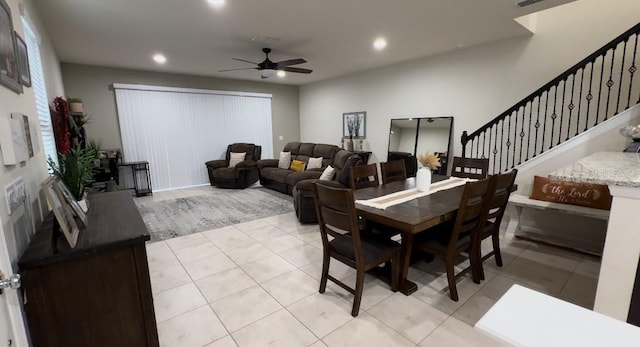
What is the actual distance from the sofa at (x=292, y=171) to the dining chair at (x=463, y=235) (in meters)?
3.00

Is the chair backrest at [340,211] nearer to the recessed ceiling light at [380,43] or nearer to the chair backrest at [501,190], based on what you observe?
the chair backrest at [501,190]

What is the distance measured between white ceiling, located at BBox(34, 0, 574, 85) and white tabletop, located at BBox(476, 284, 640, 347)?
2.89 metres

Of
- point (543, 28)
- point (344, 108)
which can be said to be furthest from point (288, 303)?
point (344, 108)

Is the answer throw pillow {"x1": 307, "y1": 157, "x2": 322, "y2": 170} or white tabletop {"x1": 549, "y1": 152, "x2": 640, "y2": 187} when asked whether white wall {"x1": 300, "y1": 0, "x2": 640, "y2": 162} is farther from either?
white tabletop {"x1": 549, "y1": 152, "x2": 640, "y2": 187}

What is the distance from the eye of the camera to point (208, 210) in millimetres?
4719

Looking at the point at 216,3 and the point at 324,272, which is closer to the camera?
the point at 324,272

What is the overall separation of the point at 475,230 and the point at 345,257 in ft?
3.75

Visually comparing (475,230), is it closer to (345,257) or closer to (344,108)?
(345,257)

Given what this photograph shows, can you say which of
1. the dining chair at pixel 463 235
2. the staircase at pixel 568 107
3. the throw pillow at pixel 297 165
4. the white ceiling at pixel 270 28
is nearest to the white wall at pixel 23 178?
the white ceiling at pixel 270 28

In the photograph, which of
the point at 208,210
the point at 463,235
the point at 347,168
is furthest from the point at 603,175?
the point at 208,210

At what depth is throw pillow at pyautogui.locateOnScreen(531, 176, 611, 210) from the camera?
284 cm

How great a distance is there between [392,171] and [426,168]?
63 centimetres

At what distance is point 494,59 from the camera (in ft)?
14.0

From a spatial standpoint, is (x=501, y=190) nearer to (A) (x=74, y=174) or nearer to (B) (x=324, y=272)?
(B) (x=324, y=272)
